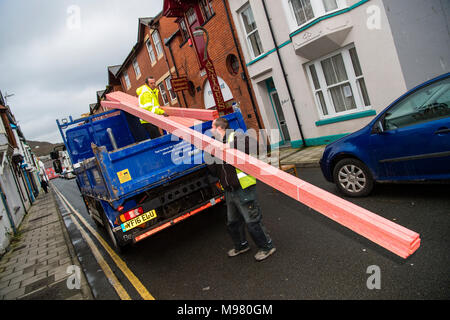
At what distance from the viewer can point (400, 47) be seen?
8453mm

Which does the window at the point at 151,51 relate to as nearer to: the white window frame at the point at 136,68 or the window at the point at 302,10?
the white window frame at the point at 136,68

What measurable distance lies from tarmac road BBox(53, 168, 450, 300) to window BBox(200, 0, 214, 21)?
1175 centimetres

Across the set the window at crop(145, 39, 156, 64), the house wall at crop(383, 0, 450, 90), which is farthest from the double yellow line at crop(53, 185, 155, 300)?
the window at crop(145, 39, 156, 64)

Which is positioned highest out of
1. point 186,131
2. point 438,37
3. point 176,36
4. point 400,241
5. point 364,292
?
point 176,36

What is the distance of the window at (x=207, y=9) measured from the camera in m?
14.2

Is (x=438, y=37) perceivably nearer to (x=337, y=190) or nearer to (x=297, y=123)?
(x=297, y=123)

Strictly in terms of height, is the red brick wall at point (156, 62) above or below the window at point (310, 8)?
above

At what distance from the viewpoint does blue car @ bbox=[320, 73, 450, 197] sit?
403cm

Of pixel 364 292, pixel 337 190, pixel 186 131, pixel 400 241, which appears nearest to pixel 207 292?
pixel 364 292

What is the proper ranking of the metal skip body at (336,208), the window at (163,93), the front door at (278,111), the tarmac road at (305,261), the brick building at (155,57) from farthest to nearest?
the window at (163,93) → the brick building at (155,57) → the front door at (278,111) → the tarmac road at (305,261) → the metal skip body at (336,208)

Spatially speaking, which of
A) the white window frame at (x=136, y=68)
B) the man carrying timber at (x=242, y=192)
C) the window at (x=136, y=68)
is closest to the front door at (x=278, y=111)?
the man carrying timber at (x=242, y=192)

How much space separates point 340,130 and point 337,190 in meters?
5.22

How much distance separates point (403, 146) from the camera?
4418 millimetres

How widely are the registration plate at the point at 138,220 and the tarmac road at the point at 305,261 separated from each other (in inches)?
29.0
